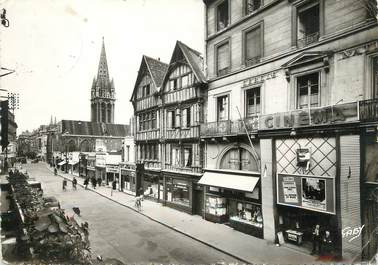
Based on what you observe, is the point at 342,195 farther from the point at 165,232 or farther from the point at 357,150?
the point at 165,232

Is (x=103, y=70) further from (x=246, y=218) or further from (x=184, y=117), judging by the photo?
(x=246, y=218)

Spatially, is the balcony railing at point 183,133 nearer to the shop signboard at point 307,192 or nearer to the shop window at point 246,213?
the shop window at point 246,213

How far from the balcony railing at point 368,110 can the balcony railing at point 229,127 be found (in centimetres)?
549

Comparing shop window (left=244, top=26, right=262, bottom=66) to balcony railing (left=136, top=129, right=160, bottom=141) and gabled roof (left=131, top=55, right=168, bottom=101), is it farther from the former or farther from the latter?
balcony railing (left=136, top=129, right=160, bottom=141)

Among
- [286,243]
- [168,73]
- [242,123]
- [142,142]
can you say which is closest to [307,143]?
[242,123]

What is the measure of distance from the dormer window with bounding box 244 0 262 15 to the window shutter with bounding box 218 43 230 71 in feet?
8.66

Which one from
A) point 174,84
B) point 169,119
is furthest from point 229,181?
point 174,84

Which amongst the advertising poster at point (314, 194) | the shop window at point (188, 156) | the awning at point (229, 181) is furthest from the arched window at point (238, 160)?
the advertising poster at point (314, 194)

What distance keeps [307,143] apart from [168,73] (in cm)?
1443

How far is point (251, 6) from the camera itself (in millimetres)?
15992

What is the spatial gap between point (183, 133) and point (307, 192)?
1133cm

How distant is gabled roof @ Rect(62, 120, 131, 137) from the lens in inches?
3366

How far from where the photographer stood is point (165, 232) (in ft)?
52.0

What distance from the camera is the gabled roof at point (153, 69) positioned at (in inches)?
1008
